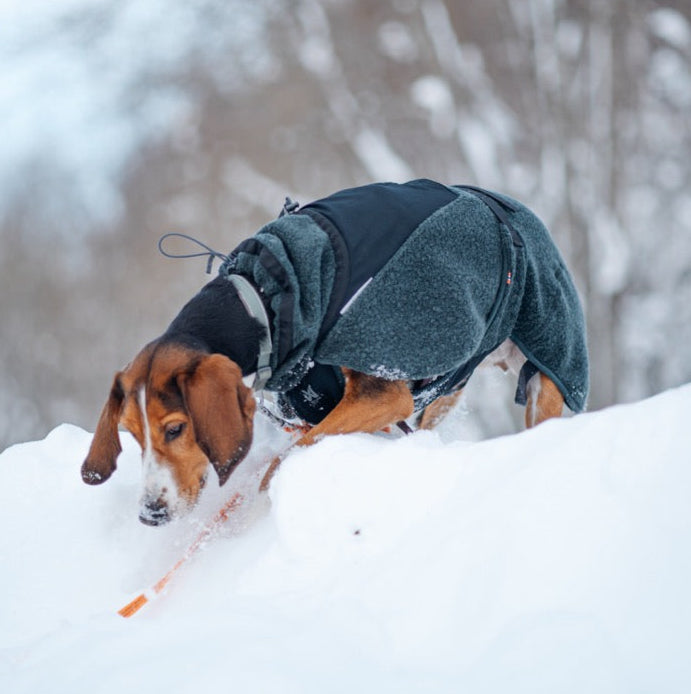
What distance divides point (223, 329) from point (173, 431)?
1.21 ft

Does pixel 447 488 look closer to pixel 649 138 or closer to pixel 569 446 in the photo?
pixel 569 446

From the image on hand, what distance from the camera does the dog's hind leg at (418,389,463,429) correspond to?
388 centimetres

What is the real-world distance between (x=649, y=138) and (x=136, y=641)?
8804mm

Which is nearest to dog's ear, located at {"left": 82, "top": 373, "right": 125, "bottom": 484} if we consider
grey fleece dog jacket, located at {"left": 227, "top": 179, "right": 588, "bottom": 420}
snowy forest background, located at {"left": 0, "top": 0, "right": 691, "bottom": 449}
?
grey fleece dog jacket, located at {"left": 227, "top": 179, "right": 588, "bottom": 420}

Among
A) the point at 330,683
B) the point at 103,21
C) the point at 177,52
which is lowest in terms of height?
the point at 330,683

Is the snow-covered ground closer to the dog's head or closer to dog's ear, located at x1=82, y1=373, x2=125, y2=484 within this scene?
the dog's head

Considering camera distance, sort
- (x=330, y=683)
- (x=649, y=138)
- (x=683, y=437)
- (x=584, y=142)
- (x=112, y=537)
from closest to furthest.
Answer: (x=330, y=683) < (x=683, y=437) < (x=112, y=537) < (x=649, y=138) < (x=584, y=142)

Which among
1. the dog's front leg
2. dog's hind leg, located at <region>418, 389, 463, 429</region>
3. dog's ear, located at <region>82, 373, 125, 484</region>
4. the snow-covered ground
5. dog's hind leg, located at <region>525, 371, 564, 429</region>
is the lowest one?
dog's hind leg, located at <region>418, 389, 463, 429</region>

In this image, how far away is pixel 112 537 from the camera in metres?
2.56

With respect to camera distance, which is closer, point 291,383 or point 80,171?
point 291,383

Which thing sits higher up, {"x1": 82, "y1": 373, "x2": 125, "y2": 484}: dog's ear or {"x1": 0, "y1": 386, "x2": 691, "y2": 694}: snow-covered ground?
{"x1": 82, "y1": 373, "x2": 125, "y2": 484}: dog's ear

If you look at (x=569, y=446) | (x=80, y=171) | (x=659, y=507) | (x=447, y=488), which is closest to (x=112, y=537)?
(x=447, y=488)

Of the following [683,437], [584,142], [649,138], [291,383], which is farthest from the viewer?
[584,142]

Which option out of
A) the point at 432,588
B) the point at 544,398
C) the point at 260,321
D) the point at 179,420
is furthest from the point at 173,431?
the point at 544,398
